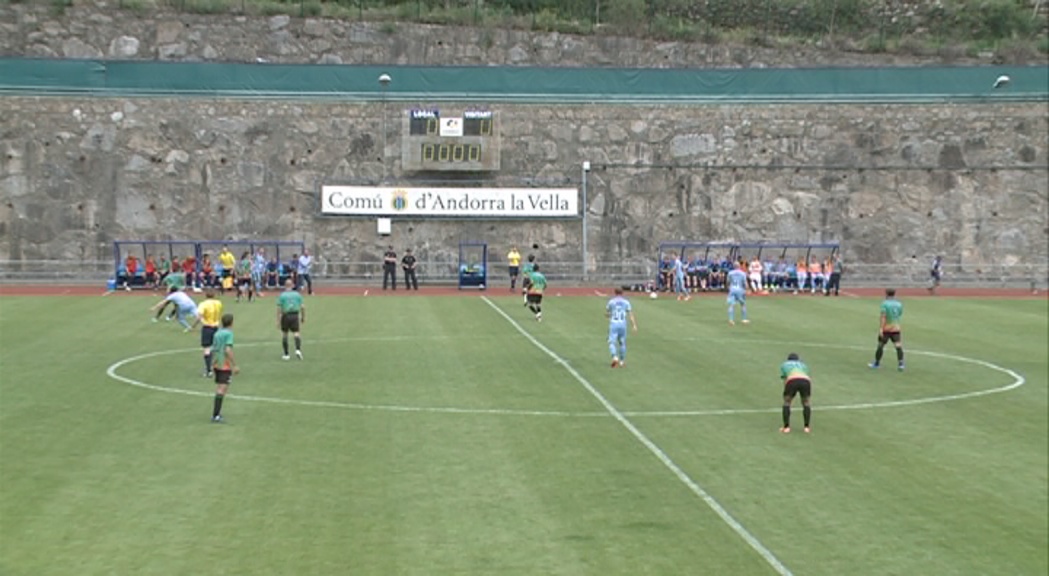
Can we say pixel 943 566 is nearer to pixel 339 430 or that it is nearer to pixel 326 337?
pixel 339 430

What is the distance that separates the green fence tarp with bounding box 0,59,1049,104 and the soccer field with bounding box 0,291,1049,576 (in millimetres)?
24530

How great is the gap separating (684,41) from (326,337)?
1558 inches

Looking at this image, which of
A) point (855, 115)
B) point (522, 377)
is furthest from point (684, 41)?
point (522, 377)

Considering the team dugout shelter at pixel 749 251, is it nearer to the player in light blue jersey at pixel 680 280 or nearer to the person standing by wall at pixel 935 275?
the person standing by wall at pixel 935 275

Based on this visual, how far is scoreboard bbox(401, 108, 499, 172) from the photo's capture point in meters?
53.9

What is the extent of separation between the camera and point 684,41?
6581 centimetres

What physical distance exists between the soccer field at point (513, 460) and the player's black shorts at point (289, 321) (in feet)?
2.94

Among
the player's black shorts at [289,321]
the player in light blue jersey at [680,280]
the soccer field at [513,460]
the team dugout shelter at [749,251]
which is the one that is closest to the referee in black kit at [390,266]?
the player in light blue jersey at [680,280]

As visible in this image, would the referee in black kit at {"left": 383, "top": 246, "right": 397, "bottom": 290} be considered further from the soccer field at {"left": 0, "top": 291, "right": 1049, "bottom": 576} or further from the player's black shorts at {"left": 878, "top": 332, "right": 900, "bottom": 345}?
Result: the player's black shorts at {"left": 878, "top": 332, "right": 900, "bottom": 345}

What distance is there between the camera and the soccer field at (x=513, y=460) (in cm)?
1316

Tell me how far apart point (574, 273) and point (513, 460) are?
123 ft

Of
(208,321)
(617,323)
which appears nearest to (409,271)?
(617,323)

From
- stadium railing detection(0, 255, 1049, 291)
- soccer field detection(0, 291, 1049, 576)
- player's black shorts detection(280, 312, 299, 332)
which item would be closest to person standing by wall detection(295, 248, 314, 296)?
stadium railing detection(0, 255, 1049, 291)

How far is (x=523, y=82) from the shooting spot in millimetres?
55719
